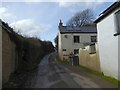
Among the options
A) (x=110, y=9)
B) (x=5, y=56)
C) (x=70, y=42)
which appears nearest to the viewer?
(x=5, y=56)

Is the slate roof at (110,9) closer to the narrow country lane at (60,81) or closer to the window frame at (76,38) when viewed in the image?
the narrow country lane at (60,81)

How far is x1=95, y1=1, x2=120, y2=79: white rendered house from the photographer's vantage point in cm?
1562

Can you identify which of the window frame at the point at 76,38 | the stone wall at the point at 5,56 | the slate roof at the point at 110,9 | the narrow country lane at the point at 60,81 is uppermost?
the slate roof at the point at 110,9

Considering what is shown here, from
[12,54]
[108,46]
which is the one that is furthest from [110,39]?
[12,54]

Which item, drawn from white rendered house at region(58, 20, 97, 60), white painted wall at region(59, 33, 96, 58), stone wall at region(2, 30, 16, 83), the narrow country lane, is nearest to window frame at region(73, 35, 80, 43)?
white rendered house at region(58, 20, 97, 60)

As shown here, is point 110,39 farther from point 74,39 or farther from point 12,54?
point 74,39

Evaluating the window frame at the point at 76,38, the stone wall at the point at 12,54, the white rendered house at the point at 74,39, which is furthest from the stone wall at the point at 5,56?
the window frame at the point at 76,38

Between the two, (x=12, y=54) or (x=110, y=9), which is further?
(x=12, y=54)

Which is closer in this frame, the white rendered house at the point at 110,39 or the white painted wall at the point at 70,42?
the white rendered house at the point at 110,39

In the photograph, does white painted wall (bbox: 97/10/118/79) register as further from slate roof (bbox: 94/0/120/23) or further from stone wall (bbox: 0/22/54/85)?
stone wall (bbox: 0/22/54/85)

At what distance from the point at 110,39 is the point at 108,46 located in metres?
0.74

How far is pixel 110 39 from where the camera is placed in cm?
1684

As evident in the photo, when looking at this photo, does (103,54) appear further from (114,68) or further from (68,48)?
(68,48)

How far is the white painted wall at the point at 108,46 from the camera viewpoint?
52.6 ft
